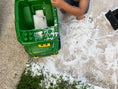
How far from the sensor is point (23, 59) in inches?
58.1

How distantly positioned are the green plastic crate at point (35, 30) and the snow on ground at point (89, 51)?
0.21 metres

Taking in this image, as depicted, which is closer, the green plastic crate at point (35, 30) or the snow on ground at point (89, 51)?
the green plastic crate at point (35, 30)

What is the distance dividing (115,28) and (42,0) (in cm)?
100

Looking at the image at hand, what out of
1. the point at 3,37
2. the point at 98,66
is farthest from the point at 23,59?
the point at 98,66

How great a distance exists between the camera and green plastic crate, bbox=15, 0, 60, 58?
1.06 meters

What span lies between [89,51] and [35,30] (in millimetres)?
774

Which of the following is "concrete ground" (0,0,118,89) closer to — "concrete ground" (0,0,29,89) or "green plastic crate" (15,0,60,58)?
"concrete ground" (0,0,29,89)

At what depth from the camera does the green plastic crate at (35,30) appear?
3.49 ft

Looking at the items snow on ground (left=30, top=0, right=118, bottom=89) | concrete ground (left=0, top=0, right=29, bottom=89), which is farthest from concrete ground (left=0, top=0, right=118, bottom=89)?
snow on ground (left=30, top=0, right=118, bottom=89)

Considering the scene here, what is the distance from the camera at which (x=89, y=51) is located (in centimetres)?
147

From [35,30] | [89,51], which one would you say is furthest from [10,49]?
[89,51]

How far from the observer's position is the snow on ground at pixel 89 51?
1.41 meters

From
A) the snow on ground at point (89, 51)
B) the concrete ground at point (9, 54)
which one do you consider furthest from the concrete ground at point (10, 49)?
the snow on ground at point (89, 51)

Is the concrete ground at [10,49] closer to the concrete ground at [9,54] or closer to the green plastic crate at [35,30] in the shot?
the concrete ground at [9,54]
